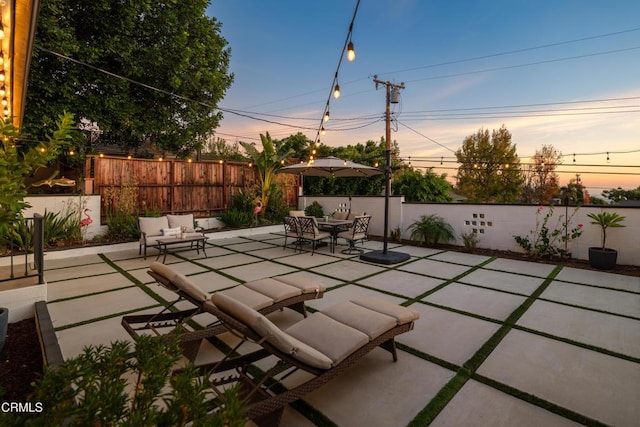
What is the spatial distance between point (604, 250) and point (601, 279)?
1100mm

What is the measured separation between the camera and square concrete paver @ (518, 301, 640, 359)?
3043mm

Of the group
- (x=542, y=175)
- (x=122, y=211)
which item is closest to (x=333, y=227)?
A: (x=122, y=211)

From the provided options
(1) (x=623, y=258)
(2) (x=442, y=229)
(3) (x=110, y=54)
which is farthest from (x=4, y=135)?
(3) (x=110, y=54)

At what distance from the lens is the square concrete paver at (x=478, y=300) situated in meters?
3.88

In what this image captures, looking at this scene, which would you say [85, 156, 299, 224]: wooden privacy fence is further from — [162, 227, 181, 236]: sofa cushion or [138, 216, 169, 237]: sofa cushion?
[162, 227, 181, 236]: sofa cushion

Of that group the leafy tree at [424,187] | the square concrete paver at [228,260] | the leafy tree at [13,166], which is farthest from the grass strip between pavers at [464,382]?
the leafy tree at [424,187]

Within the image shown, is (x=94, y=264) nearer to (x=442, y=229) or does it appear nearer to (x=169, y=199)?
(x=169, y=199)

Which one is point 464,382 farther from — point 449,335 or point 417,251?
point 417,251

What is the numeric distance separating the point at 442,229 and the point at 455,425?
6.91 m

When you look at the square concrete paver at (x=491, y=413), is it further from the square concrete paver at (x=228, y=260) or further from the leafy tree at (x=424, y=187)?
the leafy tree at (x=424, y=187)

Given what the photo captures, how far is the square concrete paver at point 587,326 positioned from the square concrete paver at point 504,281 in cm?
74

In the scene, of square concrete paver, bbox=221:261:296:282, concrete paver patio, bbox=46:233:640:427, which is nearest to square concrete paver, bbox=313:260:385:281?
concrete paver patio, bbox=46:233:640:427

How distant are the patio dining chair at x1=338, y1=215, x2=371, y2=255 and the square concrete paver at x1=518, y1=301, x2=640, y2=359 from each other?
4027mm

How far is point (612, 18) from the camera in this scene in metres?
8.06
